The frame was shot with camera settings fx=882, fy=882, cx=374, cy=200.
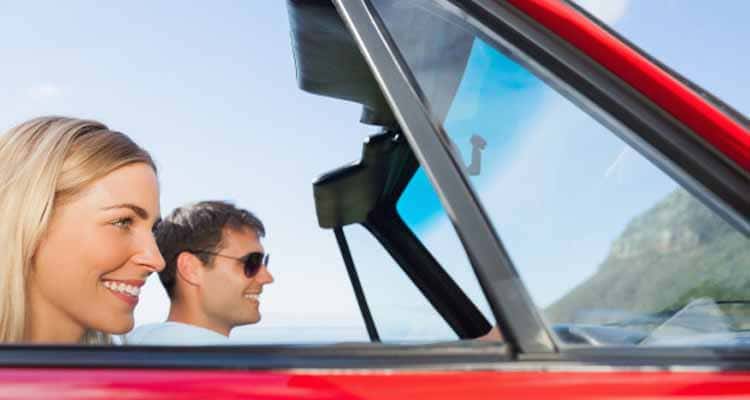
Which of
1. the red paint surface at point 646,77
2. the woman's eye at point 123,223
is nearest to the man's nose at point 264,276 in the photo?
the woman's eye at point 123,223

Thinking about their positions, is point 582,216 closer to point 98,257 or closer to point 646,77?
point 646,77

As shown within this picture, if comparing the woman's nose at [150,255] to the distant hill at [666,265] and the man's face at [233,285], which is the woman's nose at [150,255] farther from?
the distant hill at [666,265]

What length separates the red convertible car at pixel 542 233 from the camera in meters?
1.11

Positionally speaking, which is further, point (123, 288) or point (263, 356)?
point (123, 288)

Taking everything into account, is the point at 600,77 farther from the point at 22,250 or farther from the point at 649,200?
the point at 22,250

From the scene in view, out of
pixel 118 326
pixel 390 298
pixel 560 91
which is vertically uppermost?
pixel 560 91

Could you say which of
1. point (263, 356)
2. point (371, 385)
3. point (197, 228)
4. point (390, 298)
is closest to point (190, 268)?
point (197, 228)

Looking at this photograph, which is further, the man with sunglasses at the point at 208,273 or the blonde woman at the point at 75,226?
the blonde woman at the point at 75,226

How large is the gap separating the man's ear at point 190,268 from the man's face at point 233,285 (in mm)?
16

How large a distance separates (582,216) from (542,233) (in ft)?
0.20

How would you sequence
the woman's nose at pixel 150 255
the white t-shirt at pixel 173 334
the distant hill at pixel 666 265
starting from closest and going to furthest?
the distant hill at pixel 666 265 < the white t-shirt at pixel 173 334 < the woman's nose at pixel 150 255

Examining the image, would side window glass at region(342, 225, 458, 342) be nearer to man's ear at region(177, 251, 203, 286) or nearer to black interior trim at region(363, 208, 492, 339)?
black interior trim at region(363, 208, 492, 339)

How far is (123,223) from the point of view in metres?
1.74

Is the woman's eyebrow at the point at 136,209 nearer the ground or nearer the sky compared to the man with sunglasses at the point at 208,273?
nearer the sky
